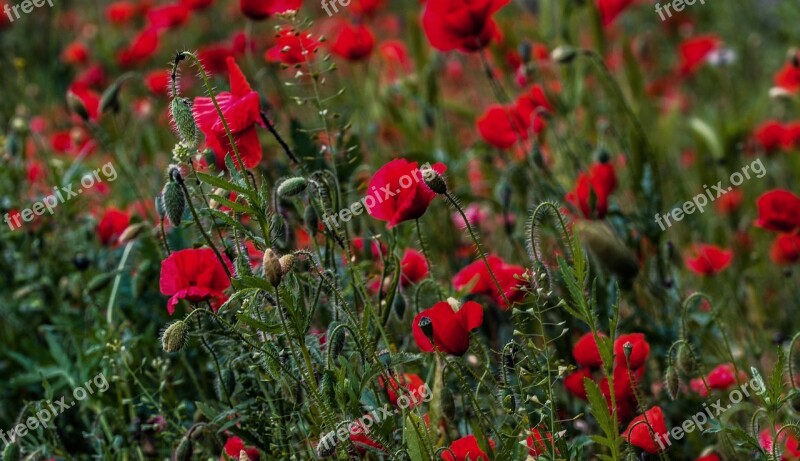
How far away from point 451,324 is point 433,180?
0.27 m

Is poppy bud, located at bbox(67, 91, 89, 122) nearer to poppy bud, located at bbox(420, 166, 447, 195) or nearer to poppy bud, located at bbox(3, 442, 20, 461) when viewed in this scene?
poppy bud, located at bbox(3, 442, 20, 461)

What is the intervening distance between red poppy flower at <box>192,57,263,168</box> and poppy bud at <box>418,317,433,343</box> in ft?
1.47

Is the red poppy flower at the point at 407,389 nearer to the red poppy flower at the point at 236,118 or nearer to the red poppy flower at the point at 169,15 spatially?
the red poppy flower at the point at 236,118

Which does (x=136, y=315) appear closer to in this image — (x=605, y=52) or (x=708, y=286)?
(x=708, y=286)

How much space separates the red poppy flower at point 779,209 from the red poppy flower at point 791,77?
0.61 meters

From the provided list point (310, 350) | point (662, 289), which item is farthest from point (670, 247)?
point (310, 350)

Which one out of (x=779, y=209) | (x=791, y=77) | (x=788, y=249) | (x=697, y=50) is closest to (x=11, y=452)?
(x=779, y=209)

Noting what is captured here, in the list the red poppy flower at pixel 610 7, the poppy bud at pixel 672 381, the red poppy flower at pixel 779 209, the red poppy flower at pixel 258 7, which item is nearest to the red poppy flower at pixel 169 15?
the red poppy flower at pixel 258 7

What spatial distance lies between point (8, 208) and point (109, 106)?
397 mm

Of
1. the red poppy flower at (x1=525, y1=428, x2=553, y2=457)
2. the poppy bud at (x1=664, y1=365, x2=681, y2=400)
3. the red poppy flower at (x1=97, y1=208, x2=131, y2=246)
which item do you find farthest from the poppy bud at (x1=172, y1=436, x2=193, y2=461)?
the red poppy flower at (x1=97, y1=208, x2=131, y2=246)

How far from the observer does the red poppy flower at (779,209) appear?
250cm

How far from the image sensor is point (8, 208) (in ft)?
9.48

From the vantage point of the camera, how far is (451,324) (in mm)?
1797

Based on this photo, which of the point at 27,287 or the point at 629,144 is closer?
the point at 27,287
